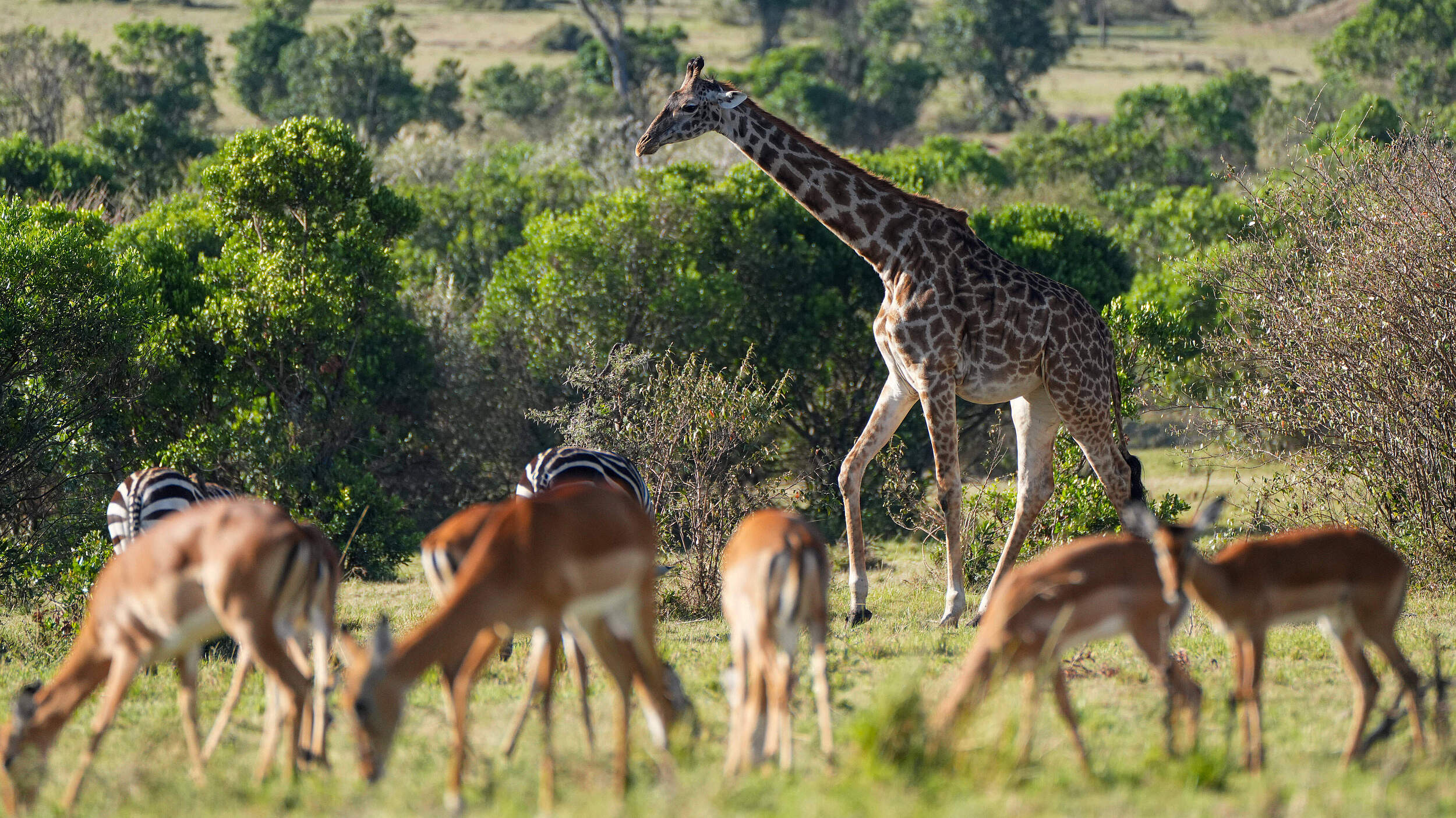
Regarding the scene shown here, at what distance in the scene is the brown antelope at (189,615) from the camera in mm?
6242

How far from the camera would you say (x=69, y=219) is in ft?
47.8

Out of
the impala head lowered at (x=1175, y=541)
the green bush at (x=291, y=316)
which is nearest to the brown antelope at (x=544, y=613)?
the impala head lowered at (x=1175, y=541)

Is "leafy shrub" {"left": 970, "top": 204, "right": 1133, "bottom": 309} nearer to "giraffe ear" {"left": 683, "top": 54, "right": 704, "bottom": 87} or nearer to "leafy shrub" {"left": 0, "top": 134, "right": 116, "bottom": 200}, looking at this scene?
"giraffe ear" {"left": 683, "top": 54, "right": 704, "bottom": 87}

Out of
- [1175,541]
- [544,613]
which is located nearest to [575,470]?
[544,613]

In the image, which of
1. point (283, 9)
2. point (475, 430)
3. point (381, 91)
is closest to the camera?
point (475, 430)

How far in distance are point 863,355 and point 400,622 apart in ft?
30.5

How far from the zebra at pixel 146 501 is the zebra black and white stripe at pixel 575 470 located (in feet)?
7.91

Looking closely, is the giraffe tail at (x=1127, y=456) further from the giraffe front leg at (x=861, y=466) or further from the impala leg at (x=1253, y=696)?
the impala leg at (x=1253, y=696)

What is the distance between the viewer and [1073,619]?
629cm

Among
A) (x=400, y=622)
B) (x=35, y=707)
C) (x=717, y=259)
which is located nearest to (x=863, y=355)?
(x=717, y=259)

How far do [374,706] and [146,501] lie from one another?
479 cm

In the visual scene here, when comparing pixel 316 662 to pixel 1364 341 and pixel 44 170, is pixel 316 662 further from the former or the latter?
pixel 44 170

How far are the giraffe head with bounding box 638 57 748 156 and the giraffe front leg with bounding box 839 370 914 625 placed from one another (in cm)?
264

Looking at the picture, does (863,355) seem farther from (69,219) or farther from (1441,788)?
(1441,788)
